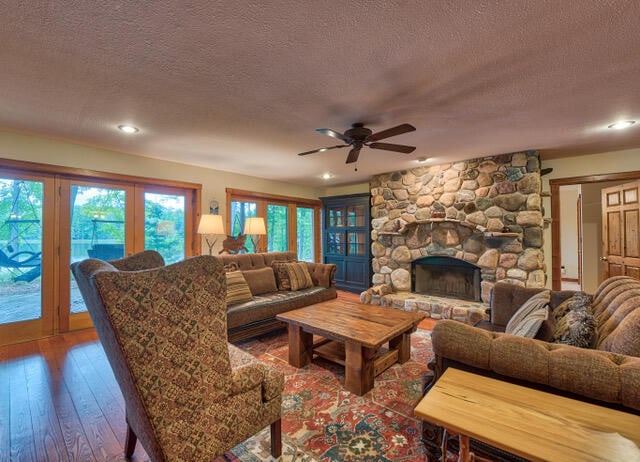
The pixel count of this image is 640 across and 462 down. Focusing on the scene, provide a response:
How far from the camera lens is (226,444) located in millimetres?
1269

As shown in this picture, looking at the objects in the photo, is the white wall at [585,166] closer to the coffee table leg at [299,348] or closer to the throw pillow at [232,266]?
the coffee table leg at [299,348]

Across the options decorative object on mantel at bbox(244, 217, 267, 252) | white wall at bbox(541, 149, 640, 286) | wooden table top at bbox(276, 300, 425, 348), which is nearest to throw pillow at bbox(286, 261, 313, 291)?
decorative object on mantel at bbox(244, 217, 267, 252)

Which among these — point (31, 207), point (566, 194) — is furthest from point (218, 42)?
point (566, 194)

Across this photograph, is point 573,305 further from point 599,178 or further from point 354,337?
point 599,178

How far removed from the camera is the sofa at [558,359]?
1028 mm

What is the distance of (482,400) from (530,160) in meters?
3.90

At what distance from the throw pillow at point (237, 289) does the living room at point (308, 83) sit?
1464 mm

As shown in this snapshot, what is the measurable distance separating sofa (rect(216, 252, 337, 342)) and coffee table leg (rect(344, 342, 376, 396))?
4.43 ft

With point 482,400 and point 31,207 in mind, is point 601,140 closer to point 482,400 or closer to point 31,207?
point 482,400

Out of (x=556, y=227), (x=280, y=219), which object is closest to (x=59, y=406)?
(x=280, y=219)

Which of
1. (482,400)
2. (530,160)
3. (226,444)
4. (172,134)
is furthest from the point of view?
(530,160)

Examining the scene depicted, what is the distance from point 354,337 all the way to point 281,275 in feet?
6.62

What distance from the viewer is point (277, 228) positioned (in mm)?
6004

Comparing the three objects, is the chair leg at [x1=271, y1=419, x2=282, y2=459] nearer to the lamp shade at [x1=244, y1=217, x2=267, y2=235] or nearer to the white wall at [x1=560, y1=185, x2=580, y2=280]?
the lamp shade at [x1=244, y1=217, x2=267, y2=235]
